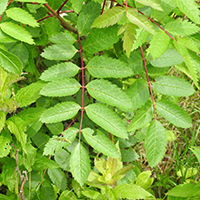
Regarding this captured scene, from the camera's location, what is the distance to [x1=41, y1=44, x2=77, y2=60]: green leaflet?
1149 mm

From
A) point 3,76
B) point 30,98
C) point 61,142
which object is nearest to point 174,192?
point 61,142

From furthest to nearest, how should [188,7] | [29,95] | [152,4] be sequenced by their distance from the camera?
[29,95], [188,7], [152,4]

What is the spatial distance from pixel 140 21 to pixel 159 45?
0.79 feet

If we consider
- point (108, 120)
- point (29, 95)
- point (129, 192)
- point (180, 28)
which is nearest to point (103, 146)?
point (108, 120)

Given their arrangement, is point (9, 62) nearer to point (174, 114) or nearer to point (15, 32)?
point (15, 32)

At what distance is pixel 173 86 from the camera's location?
1.22 meters

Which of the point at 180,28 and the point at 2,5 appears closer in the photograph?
the point at 2,5

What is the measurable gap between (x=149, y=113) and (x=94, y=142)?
37 cm

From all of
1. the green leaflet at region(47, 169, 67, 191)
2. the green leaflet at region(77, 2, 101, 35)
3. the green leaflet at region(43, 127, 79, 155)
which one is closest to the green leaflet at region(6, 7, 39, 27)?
the green leaflet at region(77, 2, 101, 35)

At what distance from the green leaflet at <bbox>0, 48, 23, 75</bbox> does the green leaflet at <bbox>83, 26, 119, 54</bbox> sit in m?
0.38

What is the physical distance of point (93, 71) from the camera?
3.76 ft

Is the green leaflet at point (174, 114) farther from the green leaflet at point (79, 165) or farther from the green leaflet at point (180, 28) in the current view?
the green leaflet at point (79, 165)

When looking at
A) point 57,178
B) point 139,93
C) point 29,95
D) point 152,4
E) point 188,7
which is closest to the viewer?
point 152,4

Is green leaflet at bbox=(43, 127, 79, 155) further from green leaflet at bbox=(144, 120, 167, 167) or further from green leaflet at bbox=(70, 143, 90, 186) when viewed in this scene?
green leaflet at bbox=(144, 120, 167, 167)
